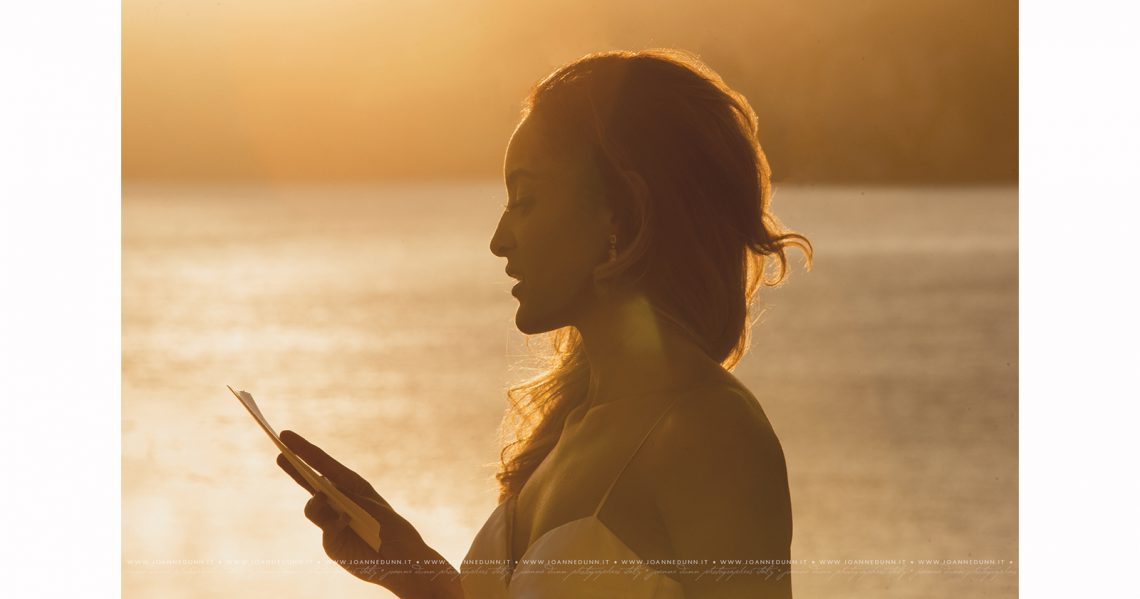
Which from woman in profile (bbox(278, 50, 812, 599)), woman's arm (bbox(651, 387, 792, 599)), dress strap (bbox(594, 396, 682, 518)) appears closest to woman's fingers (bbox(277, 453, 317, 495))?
woman in profile (bbox(278, 50, 812, 599))

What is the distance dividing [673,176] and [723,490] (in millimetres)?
435

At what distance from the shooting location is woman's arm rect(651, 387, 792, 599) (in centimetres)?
168

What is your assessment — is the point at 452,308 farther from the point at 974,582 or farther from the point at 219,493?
the point at 974,582

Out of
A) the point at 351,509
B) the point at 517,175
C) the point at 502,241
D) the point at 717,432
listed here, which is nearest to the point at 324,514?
A: the point at 351,509

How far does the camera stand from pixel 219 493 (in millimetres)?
2383

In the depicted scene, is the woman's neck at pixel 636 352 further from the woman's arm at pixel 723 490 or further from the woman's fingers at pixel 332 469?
the woman's fingers at pixel 332 469

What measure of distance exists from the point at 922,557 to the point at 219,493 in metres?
1.23

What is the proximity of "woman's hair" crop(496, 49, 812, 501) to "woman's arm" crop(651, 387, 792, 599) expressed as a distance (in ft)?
0.54

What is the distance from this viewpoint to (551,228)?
191 cm

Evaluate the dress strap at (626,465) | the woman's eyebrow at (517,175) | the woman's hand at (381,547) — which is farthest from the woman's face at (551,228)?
the woman's hand at (381,547)

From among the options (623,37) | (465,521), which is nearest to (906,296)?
(623,37)

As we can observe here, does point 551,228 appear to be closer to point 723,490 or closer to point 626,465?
point 626,465

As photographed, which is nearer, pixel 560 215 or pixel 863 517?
pixel 560 215

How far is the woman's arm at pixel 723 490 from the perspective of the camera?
5.50ft
